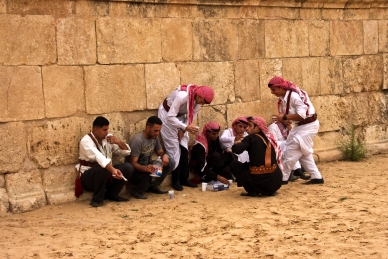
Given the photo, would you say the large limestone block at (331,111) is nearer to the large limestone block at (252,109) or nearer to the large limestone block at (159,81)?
the large limestone block at (252,109)

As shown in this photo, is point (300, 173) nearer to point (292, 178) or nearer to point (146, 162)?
point (292, 178)

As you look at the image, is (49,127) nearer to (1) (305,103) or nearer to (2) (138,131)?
(2) (138,131)

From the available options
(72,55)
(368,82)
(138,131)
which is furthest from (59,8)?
(368,82)

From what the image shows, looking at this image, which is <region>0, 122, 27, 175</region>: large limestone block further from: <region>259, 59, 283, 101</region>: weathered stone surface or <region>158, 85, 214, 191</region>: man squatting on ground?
<region>259, 59, 283, 101</region>: weathered stone surface

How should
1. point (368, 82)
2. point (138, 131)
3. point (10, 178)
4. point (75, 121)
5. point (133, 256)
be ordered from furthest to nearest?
point (368, 82) → point (138, 131) → point (75, 121) → point (10, 178) → point (133, 256)

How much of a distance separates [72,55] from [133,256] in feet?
10.3

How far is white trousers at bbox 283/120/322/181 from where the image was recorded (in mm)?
9156

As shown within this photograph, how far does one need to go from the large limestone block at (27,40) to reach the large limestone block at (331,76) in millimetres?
5078

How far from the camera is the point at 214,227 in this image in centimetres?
687

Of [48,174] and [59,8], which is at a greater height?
[59,8]

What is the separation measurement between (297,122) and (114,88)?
264 centimetres

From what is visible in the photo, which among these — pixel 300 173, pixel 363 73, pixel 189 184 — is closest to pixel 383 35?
pixel 363 73

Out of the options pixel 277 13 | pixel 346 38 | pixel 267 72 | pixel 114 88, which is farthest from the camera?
pixel 346 38

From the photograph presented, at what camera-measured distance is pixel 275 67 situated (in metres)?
10.5
